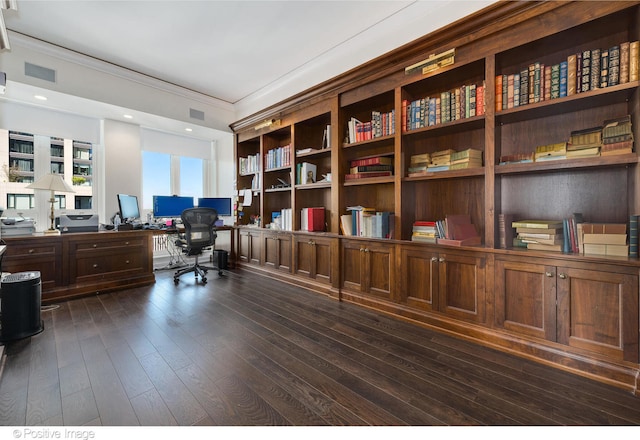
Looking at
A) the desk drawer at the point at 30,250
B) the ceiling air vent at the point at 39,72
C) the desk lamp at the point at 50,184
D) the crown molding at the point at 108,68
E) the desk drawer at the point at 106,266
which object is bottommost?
the desk drawer at the point at 106,266

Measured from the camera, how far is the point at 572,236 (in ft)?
6.51

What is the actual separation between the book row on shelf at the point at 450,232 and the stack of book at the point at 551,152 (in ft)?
2.38

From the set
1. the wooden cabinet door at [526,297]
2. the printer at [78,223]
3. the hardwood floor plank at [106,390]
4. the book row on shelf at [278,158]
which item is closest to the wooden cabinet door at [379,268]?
the wooden cabinet door at [526,297]

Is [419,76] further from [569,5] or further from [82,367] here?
[82,367]

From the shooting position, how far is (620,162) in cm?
178

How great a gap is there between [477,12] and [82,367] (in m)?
3.87

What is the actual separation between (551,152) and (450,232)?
3.01ft

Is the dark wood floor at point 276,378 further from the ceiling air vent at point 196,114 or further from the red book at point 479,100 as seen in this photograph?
the ceiling air vent at point 196,114

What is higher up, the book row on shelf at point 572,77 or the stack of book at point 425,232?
the book row on shelf at point 572,77

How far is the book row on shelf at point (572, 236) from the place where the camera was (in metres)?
1.79

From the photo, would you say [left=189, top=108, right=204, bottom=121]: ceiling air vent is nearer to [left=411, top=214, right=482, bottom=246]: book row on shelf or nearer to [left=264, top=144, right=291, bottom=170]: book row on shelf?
[left=264, top=144, right=291, bottom=170]: book row on shelf

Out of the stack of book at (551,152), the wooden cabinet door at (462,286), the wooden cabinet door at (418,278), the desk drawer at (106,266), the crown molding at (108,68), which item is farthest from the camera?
the desk drawer at (106,266)

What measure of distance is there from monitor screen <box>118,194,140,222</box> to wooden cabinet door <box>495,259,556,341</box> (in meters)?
4.64

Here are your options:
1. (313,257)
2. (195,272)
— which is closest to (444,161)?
(313,257)
